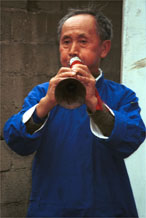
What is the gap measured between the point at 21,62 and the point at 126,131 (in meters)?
1.59

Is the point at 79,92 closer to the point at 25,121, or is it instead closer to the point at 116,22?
the point at 25,121

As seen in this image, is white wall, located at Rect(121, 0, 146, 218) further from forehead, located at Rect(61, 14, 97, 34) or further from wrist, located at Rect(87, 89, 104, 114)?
wrist, located at Rect(87, 89, 104, 114)

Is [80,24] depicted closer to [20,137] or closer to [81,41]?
[81,41]

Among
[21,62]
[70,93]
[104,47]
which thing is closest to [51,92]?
[70,93]

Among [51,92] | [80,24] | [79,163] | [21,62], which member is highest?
[80,24]

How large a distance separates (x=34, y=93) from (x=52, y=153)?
335mm

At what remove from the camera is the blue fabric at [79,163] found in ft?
5.04

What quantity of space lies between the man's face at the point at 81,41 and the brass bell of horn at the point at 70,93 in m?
0.11

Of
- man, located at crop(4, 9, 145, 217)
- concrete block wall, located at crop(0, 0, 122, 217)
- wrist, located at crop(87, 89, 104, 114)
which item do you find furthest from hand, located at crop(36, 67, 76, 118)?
concrete block wall, located at crop(0, 0, 122, 217)

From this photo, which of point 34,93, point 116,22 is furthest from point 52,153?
point 116,22

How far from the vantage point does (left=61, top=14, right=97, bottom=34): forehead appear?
5.59 feet

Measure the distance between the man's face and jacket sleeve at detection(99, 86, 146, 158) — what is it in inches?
11.9

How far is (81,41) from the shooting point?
1690 mm

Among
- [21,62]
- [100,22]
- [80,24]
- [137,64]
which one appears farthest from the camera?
[21,62]
